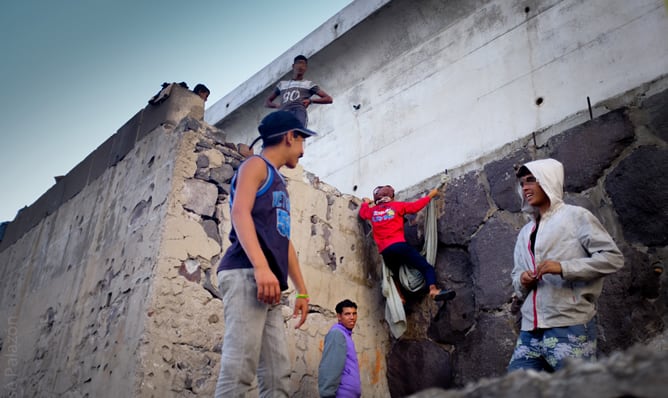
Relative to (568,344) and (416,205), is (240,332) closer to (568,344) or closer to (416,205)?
(568,344)

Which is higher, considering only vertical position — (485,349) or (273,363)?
(485,349)

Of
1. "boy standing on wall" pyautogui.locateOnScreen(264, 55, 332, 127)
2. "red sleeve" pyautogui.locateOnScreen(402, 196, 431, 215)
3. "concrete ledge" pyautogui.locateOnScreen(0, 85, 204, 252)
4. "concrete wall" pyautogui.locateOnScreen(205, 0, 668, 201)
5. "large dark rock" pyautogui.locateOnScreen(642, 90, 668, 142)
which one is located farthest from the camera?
"boy standing on wall" pyautogui.locateOnScreen(264, 55, 332, 127)

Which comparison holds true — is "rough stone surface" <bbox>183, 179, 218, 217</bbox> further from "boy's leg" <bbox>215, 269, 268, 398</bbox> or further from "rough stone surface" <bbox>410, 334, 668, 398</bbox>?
"rough stone surface" <bbox>410, 334, 668, 398</bbox>

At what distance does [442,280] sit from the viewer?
4.39 meters

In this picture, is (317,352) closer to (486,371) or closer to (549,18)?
(486,371)

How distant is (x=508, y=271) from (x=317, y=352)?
1.52 m

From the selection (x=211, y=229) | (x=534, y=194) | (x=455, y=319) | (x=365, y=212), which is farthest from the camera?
(x=365, y=212)

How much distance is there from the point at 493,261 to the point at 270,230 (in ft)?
7.25

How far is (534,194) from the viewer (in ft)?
9.21

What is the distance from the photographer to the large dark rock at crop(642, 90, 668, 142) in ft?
11.7

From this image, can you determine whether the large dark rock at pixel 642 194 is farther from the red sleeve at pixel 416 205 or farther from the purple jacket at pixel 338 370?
the purple jacket at pixel 338 370

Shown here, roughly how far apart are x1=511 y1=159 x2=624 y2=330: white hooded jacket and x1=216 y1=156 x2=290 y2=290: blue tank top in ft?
3.80

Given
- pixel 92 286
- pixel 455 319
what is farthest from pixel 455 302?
pixel 92 286

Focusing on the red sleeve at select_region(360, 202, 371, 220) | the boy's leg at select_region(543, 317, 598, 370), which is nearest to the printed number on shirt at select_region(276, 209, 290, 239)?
the boy's leg at select_region(543, 317, 598, 370)
